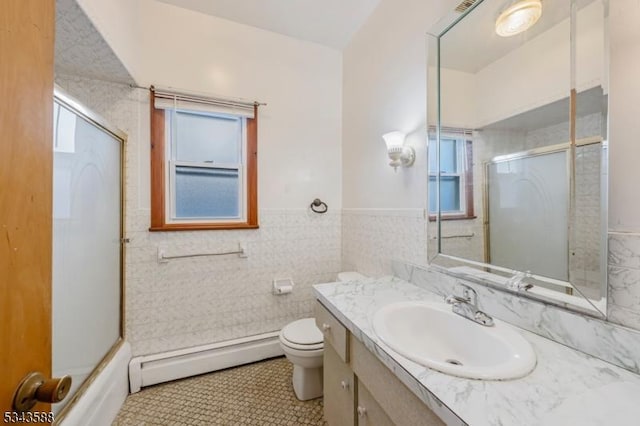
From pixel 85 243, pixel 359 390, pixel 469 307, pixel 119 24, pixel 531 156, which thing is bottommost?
pixel 359 390

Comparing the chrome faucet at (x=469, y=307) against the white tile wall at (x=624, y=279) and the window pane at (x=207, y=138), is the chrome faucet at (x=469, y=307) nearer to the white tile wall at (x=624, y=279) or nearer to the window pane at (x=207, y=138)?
the white tile wall at (x=624, y=279)

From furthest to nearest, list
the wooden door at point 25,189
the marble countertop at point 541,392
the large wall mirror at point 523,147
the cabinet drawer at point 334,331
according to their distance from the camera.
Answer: the cabinet drawer at point 334,331, the large wall mirror at point 523,147, the marble countertop at point 541,392, the wooden door at point 25,189

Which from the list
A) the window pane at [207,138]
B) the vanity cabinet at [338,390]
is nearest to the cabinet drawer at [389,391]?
the vanity cabinet at [338,390]

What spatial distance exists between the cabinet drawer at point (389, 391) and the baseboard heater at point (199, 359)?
1.26 m

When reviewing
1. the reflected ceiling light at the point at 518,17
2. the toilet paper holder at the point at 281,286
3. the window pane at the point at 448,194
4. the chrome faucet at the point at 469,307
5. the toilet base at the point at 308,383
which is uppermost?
the reflected ceiling light at the point at 518,17

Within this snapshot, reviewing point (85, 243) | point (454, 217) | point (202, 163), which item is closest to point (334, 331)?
point (454, 217)

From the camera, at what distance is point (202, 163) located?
2.08 meters

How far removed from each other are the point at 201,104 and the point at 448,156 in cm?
180

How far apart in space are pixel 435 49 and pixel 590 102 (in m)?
0.84

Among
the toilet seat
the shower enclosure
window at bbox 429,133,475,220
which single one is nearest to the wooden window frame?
window at bbox 429,133,475,220

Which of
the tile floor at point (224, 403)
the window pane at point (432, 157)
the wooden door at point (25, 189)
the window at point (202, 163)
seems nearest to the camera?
the wooden door at point (25, 189)

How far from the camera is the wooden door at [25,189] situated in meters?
0.45

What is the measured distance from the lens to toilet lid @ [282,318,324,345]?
5.41 ft

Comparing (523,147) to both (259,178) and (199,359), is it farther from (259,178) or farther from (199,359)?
(199,359)
